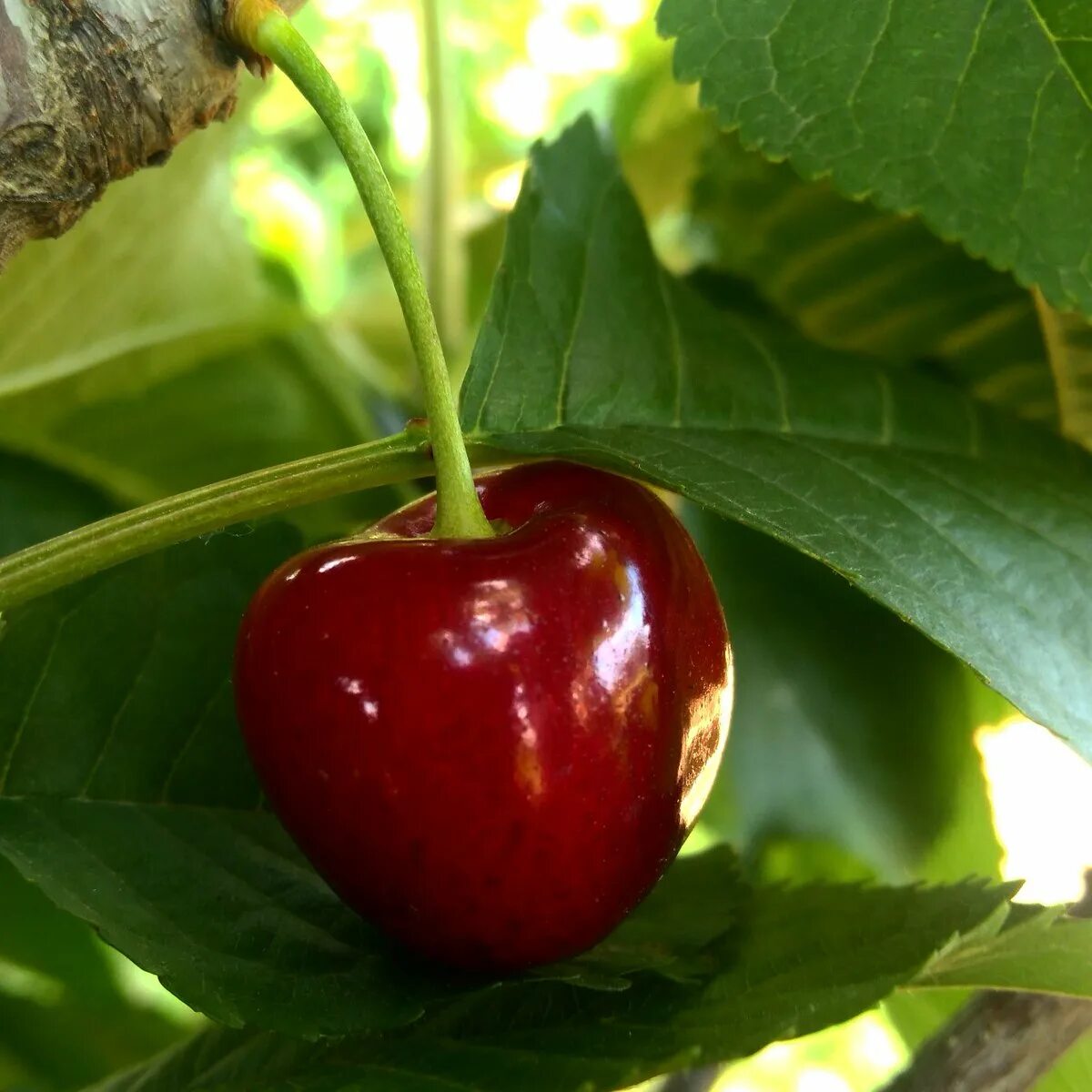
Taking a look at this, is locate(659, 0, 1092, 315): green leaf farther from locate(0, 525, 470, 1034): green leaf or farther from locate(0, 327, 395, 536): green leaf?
locate(0, 327, 395, 536): green leaf

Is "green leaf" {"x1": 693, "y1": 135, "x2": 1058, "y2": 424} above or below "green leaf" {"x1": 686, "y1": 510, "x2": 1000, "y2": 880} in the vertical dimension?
above

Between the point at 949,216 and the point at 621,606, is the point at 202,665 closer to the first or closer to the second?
the point at 621,606

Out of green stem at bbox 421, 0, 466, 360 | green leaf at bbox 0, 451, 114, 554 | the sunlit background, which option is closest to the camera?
green leaf at bbox 0, 451, 114, 554

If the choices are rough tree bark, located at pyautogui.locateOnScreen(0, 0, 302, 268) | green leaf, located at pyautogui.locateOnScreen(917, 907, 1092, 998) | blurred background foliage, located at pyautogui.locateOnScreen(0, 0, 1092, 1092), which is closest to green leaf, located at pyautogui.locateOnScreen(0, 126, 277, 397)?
blurred background foliage, located at pyautogui.locateOnScreen(0, 0, 1092, 1092)

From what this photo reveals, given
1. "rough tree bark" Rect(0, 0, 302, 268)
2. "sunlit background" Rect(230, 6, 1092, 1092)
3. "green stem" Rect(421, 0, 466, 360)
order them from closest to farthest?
"rough tree bark" Rect(0, 0, 302, 268) → "green stem" Rect(421, 0, 466, 360) → "sunlit background" Rect(230, 6, 1092, 1092)

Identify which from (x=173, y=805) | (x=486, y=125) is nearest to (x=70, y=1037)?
(x=173, y=805)

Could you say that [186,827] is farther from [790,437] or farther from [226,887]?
[790,437]

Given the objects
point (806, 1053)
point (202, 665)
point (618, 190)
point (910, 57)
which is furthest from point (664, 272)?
point (806, 1053)

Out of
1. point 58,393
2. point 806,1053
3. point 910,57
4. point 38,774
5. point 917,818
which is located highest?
point 58,393
